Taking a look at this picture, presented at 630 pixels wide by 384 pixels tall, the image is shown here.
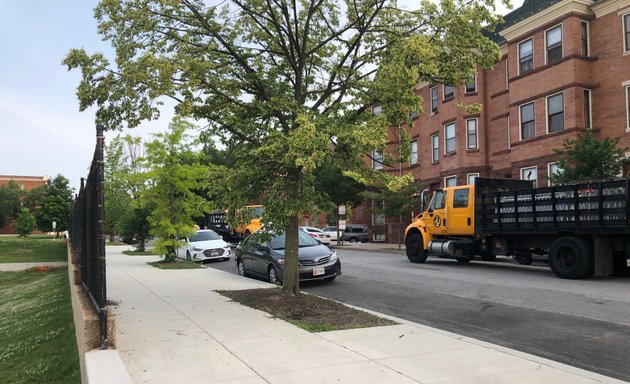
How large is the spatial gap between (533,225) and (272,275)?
24.4 feet

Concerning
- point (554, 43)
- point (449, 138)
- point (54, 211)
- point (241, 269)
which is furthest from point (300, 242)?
point (54, 211)

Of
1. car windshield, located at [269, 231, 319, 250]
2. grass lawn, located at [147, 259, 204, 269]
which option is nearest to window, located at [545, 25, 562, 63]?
car windshield, located at [269, 231, 319, 250]

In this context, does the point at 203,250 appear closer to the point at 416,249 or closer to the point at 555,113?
the point at 416,249

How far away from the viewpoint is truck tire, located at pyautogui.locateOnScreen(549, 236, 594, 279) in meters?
13.2

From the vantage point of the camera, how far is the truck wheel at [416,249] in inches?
743

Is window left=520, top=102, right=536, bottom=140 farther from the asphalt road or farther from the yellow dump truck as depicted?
the asphalt road

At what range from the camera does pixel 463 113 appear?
29094 mm

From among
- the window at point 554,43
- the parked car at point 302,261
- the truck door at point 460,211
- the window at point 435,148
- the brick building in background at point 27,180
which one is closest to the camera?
the parked car at point 302,261

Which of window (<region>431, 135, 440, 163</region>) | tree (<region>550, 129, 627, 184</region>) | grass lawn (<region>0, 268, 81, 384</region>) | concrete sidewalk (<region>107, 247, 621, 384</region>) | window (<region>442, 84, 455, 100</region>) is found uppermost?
window (<region>442, 84, 455, 100</region>)

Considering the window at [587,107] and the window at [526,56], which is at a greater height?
the window at [526,56]

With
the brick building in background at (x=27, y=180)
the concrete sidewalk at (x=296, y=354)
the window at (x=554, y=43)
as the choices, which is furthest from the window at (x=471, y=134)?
the brick building in background at (x=27, y=180)

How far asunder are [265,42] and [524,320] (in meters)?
6.87

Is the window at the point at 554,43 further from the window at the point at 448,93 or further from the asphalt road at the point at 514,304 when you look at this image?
the asphalt road at the point at 514,304

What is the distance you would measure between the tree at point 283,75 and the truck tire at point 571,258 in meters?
6.71
